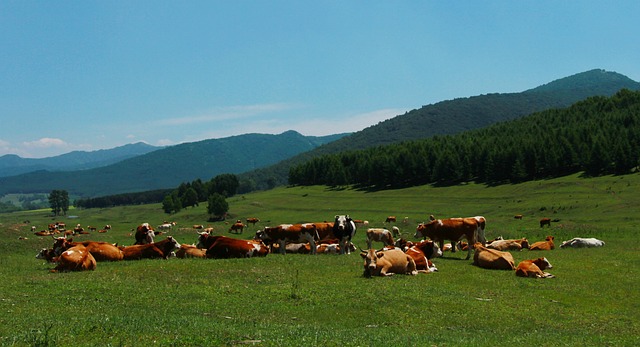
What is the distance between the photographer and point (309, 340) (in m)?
10.1

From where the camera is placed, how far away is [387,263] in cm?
2153

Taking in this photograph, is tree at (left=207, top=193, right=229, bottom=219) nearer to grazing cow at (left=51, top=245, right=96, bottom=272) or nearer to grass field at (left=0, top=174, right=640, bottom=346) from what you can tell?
grass field at (left=0, top=174, right=640, bottom=346)

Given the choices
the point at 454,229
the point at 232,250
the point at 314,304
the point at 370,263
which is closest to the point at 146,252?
the point at 232,250

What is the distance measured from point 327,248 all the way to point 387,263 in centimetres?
963

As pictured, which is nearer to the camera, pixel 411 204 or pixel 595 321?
pixel 595 321

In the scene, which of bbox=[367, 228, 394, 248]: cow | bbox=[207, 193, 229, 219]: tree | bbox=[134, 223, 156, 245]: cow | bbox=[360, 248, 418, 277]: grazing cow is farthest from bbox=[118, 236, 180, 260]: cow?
bbox=[207, 193, 229, 219]: tree

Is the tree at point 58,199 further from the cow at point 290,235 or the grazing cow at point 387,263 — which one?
the grazing cow at point 387,263

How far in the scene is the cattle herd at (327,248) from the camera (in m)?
21.6

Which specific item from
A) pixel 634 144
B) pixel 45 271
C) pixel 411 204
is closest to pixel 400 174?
pixel 411 204

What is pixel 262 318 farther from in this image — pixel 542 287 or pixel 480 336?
pixel 542 287

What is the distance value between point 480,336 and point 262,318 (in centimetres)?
549

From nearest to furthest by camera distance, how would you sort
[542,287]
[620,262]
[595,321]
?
1. [595,321]
2. [542,287]
3. [620,262]

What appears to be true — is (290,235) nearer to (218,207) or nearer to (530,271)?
(530,271)

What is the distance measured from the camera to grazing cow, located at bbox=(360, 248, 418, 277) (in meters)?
20.8
